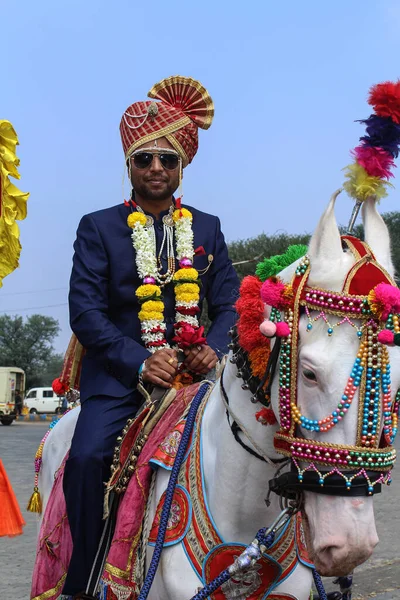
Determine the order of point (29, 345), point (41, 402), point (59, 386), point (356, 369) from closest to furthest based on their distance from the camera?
point (356, 369)
point (59, 386)
point (41, 402)
point (29, 345)

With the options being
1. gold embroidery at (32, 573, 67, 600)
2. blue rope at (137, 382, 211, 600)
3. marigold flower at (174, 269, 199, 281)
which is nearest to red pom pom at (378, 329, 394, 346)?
blue rope at (137, 382, 211, 600)

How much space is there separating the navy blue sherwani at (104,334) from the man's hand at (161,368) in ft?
0.37

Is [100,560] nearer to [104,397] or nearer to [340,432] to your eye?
[104,397]

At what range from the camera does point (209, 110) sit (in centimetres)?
532

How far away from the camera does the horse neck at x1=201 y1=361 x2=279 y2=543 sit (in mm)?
3619

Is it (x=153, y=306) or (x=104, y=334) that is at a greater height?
(x=153, y=306)

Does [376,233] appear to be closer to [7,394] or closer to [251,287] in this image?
[251,287]

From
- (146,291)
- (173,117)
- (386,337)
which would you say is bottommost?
(386,337)

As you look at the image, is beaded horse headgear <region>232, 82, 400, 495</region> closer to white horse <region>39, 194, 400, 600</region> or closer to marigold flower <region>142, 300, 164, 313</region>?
white horse <region>39, 194, 400, 600</region>

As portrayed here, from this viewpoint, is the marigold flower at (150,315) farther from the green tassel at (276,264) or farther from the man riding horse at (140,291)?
the green tassel at (276,264)

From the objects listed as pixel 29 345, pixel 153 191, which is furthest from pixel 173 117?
pixel 29 345

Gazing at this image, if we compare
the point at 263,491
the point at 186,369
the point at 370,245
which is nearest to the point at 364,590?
the point at 186,369

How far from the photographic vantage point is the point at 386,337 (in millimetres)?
3004

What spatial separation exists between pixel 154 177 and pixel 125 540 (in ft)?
7.13
